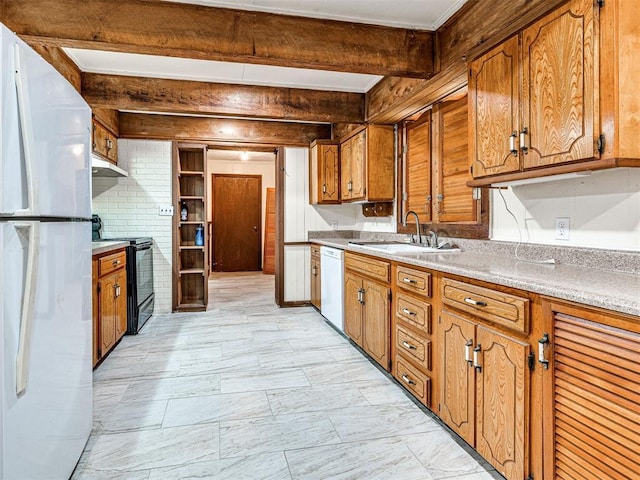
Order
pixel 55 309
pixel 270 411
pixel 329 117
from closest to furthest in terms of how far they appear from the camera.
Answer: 1. pixel 55 309
2. pixel 270 411
3. pixel 329 117

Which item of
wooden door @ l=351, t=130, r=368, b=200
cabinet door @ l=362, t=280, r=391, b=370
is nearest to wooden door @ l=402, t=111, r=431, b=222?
wooden door @ l=351, t=130, r=368, b=200

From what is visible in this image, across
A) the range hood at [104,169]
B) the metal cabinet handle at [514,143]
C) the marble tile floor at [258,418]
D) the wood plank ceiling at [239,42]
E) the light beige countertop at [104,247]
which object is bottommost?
the marble tile floor at [258,418]

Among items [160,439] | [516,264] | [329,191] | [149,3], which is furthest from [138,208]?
[516,264]

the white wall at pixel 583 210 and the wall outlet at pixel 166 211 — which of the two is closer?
the white wall at pixel 583 210

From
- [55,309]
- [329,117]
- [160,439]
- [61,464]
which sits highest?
[329,117]

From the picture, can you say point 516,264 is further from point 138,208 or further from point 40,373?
point 138,208

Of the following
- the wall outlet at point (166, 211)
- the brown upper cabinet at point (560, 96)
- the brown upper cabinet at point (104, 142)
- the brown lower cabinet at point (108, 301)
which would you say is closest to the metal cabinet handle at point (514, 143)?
the brown upper cabinet at point (560, 96)

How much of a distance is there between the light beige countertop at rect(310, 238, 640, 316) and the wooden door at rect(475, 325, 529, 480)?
0.79 feet

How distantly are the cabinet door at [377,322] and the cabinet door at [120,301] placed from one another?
211 centimetres

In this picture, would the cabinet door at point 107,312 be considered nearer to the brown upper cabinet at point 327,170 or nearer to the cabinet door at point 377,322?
the cabinet door at point 377,322

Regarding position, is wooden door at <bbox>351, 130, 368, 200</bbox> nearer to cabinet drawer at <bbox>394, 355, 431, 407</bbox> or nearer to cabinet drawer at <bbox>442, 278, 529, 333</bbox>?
cabinet drawer at <bbox>394, 355, 431, 407</bbox>

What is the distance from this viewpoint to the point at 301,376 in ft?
9.45

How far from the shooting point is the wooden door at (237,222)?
27.4 feet

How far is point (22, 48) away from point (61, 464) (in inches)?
59.6
